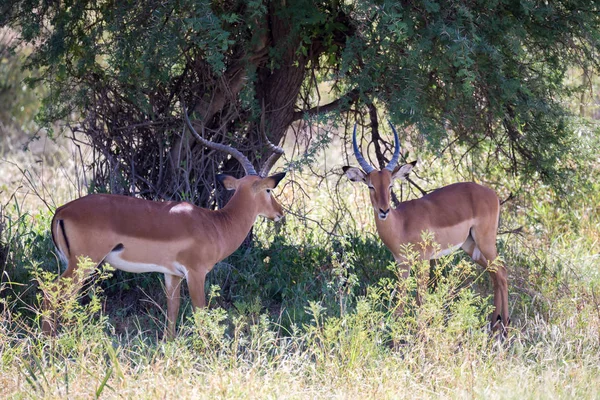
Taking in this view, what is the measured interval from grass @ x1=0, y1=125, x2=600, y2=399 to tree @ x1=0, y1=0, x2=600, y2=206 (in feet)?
2.93

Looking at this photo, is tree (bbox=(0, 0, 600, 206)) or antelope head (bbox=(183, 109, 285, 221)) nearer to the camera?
tree (bbox=(0, 0, 600, 206))

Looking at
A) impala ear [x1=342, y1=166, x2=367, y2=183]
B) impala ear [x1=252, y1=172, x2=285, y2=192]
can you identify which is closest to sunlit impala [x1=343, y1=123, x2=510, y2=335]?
impala ear [x1=342, y1=166, x2=367, y2=183]

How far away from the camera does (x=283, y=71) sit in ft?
23.6

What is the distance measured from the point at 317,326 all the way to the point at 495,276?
2295mm

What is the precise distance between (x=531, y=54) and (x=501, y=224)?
1838 millimetres

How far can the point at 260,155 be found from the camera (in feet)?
23.4

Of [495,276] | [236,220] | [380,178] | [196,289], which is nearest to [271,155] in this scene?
[236,220]

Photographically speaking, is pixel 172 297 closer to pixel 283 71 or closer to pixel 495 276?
pixel 283 71

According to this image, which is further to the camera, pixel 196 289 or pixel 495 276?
pixel 495 276

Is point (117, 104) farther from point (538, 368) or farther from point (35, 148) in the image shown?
point (35, 148)

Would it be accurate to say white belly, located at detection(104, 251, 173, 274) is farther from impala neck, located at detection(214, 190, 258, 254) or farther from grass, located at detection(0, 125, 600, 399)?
impala neck, located at detection(214, 190, 258, 254)

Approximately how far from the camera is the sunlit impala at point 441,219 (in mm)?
6363

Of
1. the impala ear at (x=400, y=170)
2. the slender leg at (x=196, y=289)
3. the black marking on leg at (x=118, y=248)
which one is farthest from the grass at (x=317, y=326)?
the impala ear at (x=400, y=170)

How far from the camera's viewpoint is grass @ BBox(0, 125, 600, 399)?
14.3ft
